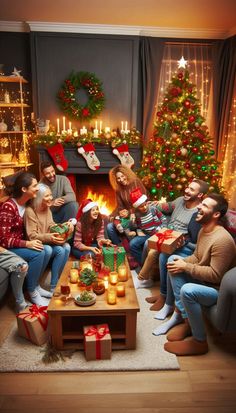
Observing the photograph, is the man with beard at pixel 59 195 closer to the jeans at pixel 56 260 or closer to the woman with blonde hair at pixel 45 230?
the woman with blonde hair at pixel 45 230

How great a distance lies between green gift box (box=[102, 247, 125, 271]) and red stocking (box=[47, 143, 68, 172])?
246 centimetres

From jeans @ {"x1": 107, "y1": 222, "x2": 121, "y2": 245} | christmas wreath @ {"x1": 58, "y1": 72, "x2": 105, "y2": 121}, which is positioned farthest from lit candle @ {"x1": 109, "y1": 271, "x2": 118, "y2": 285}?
christmas wreath @ {"x1": 58, "y1": 72, "x2": 105, "y2": 121}

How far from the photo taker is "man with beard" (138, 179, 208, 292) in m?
2.71

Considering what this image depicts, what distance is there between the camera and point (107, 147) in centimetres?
484

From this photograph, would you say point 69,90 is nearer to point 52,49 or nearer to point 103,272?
point 52,49

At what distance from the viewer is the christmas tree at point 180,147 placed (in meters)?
4.29

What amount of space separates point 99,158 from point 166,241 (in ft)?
8.61

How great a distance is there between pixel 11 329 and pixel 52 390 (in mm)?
731

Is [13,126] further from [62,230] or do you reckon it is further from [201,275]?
[201,275]

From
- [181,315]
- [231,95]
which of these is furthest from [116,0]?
[181,315]

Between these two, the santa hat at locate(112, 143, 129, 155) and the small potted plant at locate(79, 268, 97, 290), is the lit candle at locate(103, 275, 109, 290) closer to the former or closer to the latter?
the small potted plant at locate(79, 268, 97, 290)

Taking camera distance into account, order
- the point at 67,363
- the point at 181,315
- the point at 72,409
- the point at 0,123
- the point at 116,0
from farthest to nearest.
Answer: the point at 0,123, the point at 116,0, the point at 181,315, the point at 67,363, the point at 72,409

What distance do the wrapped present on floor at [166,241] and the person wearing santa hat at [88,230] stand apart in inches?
23.3

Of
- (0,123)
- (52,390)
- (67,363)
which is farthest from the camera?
(0,123)
